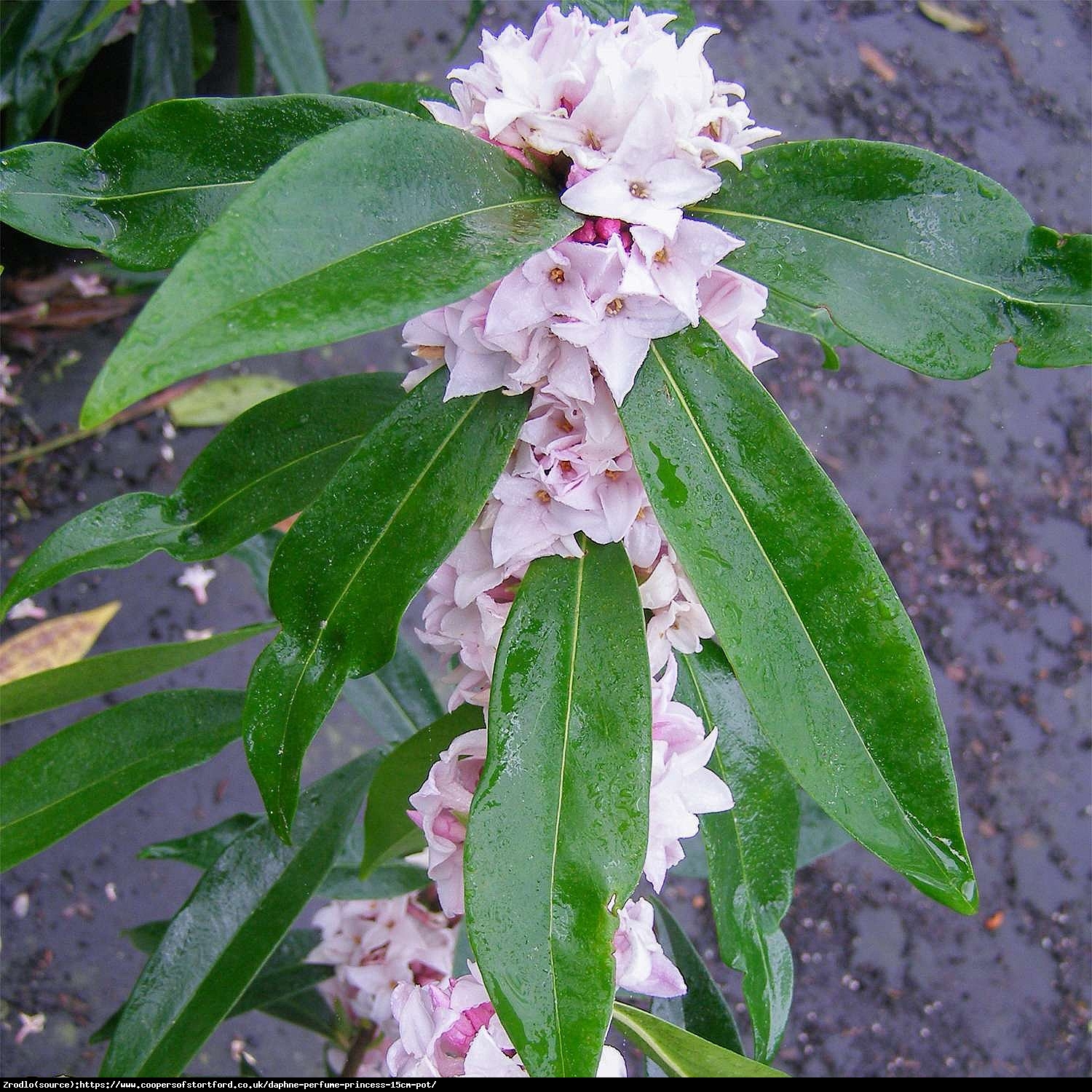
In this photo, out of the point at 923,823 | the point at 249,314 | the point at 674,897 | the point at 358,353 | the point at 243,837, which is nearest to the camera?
the point at 249,314

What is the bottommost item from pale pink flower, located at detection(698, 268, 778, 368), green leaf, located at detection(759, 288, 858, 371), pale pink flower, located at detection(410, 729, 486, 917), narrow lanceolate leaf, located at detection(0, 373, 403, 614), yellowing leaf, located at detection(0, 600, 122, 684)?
yellowing leaf, located at detection(0, 600, 122, 684)

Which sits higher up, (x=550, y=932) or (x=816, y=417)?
(x=550, y=932)

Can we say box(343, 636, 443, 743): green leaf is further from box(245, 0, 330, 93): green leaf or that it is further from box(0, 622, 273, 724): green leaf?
box(245, 0, 330, 93): green leaf

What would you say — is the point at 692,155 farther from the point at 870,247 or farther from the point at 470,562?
the point at 470,562

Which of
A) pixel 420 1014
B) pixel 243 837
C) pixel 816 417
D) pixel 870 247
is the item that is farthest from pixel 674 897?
pixel 870 247

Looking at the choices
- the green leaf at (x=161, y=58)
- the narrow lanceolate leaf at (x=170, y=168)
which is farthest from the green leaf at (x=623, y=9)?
the green leaf at (x=161, y=58)

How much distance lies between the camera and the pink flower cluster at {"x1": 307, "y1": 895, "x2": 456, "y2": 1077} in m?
0.91

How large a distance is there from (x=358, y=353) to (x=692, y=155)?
1444 millimetres

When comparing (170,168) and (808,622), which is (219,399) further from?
(808,622)

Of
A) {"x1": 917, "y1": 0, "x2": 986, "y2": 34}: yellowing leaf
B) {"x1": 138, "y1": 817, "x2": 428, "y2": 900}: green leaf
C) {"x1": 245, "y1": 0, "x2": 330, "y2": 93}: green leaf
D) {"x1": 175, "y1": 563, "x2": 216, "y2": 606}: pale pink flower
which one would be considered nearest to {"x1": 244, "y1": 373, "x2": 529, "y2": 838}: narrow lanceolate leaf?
{"x1": 138, "y1": 817, "x2": 428, "y2": 900}: green leaf

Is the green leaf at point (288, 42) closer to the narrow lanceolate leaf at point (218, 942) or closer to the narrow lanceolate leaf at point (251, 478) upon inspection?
the narrow lanceolate leaf at point (251, 478)

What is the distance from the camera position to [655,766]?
1.97ft

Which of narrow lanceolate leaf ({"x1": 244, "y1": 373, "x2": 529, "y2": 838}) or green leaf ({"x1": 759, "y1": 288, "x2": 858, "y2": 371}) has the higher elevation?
green leaf ({"x1": 759, "y1": 288, "x2": 858, "y2": 371})

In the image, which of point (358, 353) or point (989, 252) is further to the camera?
point (358, 353)
